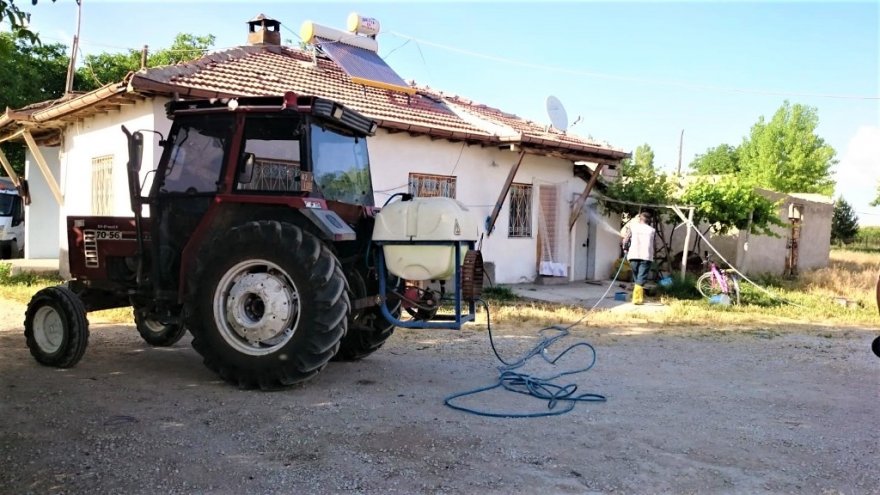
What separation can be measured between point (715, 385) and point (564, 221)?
875 centimetres

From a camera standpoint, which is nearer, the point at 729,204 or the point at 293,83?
the point at 293,83

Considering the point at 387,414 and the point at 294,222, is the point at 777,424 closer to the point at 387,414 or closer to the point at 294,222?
the point at 387,414

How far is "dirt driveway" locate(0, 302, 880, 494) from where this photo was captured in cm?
329

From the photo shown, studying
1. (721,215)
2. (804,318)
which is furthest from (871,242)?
(804,318)

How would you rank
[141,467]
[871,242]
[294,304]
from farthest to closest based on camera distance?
[871,242], [294,304], [141,467]

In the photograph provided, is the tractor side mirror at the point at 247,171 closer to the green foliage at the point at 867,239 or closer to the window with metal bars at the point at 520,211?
the window with metal bars at the point at 520,211

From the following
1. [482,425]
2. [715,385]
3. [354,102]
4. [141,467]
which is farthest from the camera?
[354,102]

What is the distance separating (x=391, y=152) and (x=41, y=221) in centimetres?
948

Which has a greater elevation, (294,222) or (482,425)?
(294,222)

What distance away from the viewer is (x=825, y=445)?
3.98m

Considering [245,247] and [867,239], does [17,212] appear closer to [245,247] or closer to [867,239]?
[245,247]

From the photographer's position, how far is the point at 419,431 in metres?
4.04

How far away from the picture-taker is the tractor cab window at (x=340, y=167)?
5.15 meters

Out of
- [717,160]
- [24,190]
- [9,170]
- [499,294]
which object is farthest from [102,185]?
[717,160]
